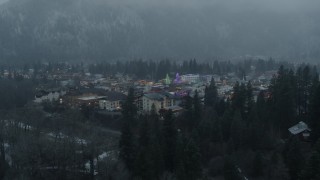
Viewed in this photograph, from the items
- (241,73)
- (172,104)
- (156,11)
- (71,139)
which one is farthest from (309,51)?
(71,139)

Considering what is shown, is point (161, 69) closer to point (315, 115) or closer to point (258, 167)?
point (315, 115)

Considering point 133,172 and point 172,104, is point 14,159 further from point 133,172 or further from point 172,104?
point 172,104

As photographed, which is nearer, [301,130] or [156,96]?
[301,130]

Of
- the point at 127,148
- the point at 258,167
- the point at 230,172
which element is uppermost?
the point at 127,148

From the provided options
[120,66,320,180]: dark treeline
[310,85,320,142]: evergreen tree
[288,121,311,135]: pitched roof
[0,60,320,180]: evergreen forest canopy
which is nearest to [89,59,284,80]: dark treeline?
[120,66,320,180]: dark treeline

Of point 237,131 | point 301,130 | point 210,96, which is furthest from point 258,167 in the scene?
point 210,96

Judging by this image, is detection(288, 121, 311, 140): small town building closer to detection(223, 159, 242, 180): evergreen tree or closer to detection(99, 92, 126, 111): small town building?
detection(223, 159, 242, 180): evergreen tree
